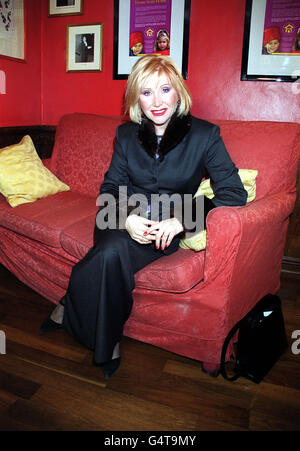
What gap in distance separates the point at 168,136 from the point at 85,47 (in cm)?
171

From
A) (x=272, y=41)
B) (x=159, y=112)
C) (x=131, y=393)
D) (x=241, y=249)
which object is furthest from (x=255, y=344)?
(x=272, y=41)

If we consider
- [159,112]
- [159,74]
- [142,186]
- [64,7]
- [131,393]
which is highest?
[64,7]

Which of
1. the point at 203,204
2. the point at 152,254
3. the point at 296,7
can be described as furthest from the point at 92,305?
the point at 296,7

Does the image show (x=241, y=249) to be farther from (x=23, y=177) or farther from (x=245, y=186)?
(x=23, y=177)

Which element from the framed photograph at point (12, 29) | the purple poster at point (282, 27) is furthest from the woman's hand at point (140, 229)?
the framed photograph at point (12, 29)

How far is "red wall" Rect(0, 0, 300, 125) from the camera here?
2.36 m

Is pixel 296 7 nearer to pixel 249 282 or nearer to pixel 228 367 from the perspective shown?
pixel 249 282

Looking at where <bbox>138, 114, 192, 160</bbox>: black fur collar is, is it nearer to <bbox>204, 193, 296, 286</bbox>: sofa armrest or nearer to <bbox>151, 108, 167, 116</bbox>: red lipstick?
<bbox>151, 108, 167, 116</bbox>: red lipstick

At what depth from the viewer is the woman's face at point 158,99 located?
5.23 feet

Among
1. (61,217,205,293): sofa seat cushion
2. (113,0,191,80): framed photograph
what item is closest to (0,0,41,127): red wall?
(113,0,191,80): framed photograph

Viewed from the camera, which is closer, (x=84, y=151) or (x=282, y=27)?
(x=282, y=27)

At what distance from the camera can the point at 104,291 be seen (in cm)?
141

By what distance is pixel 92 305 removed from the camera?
148 centimetres

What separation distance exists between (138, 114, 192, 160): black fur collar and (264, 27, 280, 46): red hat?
3.49ft
